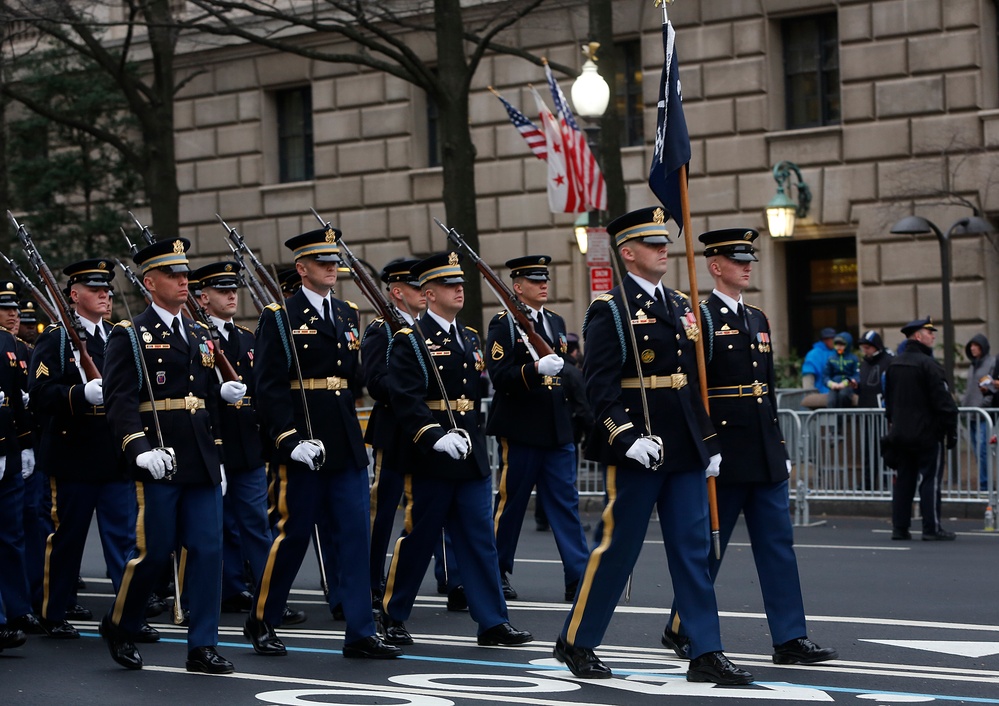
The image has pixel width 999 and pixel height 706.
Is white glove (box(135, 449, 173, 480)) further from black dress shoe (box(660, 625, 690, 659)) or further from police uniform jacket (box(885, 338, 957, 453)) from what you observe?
police uniform jacket (box(885, 338, 957, 453))

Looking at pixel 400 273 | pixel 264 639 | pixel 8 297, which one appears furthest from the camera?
pixel 400 273

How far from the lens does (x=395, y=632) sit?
970cm

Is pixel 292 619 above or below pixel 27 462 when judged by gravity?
below

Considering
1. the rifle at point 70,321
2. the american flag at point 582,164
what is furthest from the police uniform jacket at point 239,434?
the american flag at point 582,164

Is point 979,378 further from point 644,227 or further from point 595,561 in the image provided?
point 595,561

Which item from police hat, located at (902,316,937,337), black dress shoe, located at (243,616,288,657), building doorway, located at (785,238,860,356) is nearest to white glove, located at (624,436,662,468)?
black dress shoe, located at (243,616,288,657)

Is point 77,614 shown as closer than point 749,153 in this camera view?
Yes

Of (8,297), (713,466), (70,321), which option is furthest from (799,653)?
(8,297)

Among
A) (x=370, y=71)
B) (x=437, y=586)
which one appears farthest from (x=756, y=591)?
(x=370, y=71)

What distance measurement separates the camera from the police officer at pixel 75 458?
10539 millimetres

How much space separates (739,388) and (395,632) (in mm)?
2398

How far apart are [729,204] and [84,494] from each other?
51.6 feet

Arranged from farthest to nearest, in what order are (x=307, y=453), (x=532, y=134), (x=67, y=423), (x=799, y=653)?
(x=532, y=134) < (x=67, y=423) < (x=307, y=453) < (x=799, y=653)

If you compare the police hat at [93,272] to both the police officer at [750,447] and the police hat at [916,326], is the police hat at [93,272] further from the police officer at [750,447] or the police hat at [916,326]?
the police hat at [916,326]
